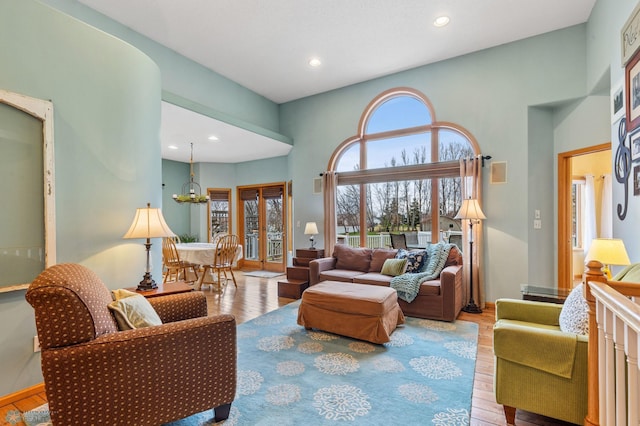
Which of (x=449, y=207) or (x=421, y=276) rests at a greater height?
(x=449, y=207)

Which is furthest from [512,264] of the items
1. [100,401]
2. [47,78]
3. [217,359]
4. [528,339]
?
[47,78]

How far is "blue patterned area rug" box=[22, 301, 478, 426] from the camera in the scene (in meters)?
1.93

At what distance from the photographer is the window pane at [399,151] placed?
493 cm

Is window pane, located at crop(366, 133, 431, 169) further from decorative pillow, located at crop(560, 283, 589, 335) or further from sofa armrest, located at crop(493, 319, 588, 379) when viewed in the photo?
sofa armrest, located at crop(493, 319, 588, 379)

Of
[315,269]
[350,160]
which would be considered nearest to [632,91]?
[350,160]

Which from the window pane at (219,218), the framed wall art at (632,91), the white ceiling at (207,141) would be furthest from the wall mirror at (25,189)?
the window pane at (219,218)

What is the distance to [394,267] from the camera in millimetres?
4328

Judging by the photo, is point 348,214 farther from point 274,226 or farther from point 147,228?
point 147,228

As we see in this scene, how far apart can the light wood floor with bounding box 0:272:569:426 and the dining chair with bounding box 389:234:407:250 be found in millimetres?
1404

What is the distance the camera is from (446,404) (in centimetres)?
205

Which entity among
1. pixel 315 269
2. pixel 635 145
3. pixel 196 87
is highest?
pixel 196 87

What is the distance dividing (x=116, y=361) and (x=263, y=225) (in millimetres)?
6118

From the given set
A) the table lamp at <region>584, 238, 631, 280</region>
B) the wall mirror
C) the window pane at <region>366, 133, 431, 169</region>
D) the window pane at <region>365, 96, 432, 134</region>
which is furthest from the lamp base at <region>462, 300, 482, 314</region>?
the wall mirror

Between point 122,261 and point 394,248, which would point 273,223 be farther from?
point 122,261
